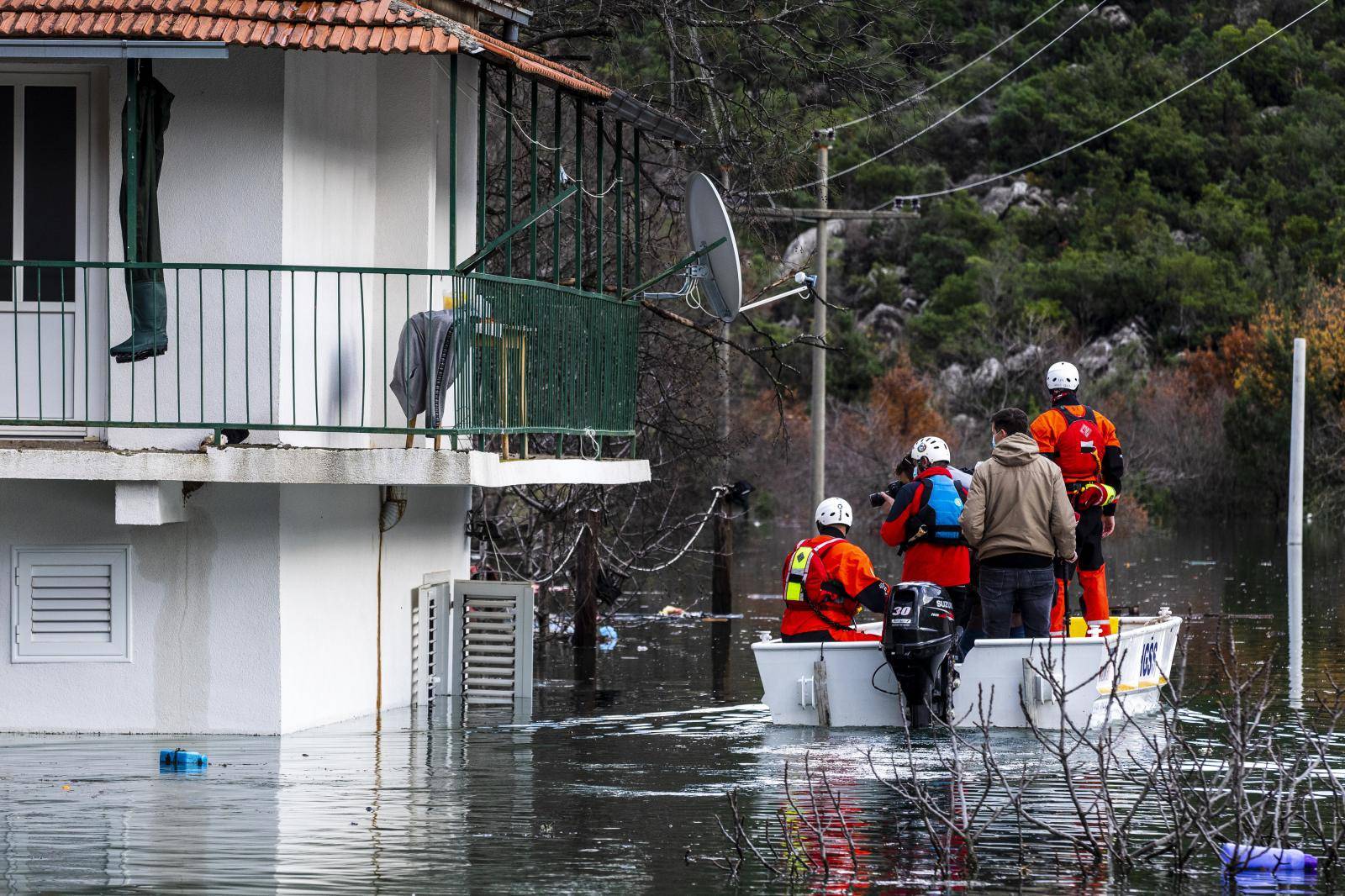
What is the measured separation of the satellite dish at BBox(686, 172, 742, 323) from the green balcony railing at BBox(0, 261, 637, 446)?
9.37ft

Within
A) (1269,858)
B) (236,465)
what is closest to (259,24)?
(236,465)

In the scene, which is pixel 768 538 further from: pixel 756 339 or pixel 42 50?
pixel 42 50

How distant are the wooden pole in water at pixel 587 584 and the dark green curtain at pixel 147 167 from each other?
9588mm

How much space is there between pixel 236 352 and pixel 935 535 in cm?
518

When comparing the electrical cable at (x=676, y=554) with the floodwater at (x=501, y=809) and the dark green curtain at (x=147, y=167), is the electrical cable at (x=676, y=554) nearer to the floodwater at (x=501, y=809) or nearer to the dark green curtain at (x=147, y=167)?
the floodwater at (x=501, y=809)

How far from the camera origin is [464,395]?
540 inches

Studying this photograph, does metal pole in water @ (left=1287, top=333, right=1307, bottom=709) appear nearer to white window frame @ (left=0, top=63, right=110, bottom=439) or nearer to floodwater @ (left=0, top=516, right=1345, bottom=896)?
floodwater @ (left=0, top=516, right=1345, bottom=896)

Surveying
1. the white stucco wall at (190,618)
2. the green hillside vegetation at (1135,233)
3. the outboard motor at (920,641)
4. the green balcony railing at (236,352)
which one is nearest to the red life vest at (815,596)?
the outboard motor at (920,641)

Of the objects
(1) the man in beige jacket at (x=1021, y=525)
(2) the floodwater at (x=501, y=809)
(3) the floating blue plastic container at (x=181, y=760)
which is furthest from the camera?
(1) the man in beige jacket at (x=1021, y=525)

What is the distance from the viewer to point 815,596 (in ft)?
49.8

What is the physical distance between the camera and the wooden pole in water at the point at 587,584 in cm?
2262

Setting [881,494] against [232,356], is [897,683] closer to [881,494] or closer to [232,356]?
[881,494]

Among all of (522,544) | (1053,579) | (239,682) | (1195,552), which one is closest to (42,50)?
(239,682)

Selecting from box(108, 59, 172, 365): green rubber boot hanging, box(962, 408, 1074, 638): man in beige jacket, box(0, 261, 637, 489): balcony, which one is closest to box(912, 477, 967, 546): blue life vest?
box(962, 408, 1074, 638): man in beige jacket
